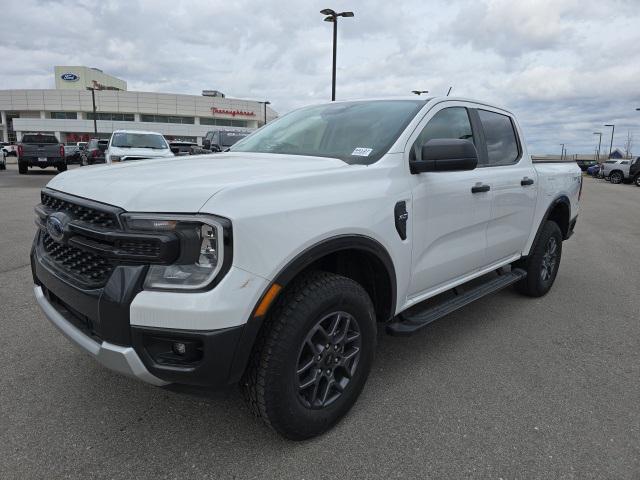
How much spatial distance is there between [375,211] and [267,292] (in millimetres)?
817

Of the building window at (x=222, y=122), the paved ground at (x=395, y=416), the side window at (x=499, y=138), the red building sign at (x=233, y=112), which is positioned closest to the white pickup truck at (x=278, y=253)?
the paved ground at (x=395, y=416)

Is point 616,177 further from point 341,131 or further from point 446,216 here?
point 341,131

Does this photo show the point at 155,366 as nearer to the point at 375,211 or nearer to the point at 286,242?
the point at 286,242

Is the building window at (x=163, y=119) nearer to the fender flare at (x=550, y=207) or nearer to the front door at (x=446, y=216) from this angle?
the fender flare at (x=550, y=207)

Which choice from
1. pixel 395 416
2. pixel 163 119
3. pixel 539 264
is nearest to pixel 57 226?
pixel 395 416

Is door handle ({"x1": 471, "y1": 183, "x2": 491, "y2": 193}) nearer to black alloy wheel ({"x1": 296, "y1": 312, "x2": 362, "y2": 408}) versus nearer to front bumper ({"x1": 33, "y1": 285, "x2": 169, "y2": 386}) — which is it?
black alloy wheel ({"x1": 296, "y1": 312, "x2": 362, "y2": 408})

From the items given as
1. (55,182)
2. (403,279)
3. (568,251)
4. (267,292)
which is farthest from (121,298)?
(568,251)

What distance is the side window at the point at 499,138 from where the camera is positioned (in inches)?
153

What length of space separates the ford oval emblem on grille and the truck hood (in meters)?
0.13

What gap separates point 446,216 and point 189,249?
178cm

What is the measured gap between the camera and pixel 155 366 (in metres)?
1.99

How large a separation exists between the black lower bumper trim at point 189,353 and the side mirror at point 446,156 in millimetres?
1478

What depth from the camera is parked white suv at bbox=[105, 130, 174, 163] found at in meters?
13.3

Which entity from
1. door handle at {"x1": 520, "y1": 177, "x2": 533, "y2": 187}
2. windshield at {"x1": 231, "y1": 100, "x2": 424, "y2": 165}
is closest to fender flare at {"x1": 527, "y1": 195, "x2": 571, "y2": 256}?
door handle at {"x1": 520, "y1": 177, "x2": 533, "y2": 187}
